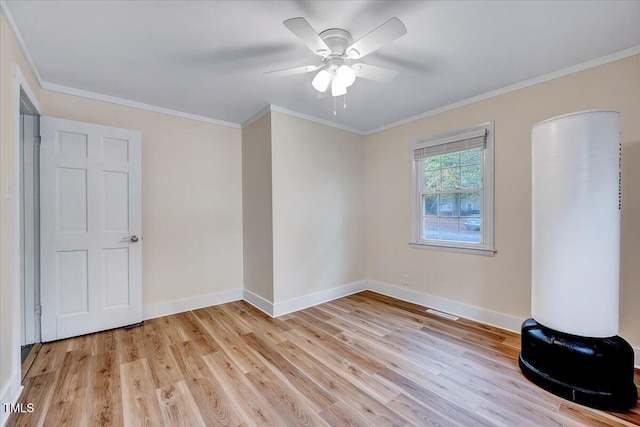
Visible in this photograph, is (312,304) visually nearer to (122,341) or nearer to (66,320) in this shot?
(122,341)

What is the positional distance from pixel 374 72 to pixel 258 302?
2.90 metres

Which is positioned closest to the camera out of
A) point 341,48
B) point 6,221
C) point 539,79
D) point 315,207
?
point 6,221

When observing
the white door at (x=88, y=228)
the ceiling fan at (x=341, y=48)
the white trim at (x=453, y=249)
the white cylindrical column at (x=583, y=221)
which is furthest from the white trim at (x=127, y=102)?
the white cylindrical column at (x=583, y=221)

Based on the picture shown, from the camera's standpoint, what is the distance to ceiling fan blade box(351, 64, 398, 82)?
2.02 m

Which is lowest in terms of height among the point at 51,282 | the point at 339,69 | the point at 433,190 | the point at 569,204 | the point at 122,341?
the point at 122,341

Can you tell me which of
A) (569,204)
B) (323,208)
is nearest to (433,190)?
(323,208)

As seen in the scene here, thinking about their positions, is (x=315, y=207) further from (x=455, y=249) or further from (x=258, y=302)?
(x=455, y=249)

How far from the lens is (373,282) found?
4.20 m

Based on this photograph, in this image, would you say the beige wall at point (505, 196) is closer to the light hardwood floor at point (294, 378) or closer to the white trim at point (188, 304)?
the light hardwood floor at point (294, 378)

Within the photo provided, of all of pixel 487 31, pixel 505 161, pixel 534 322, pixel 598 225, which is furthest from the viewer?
pixel 505 161

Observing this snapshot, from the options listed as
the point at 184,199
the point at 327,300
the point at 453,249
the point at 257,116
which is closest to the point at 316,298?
the point at 327,300

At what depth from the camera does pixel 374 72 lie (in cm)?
208

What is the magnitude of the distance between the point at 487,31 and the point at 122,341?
3.98 metres

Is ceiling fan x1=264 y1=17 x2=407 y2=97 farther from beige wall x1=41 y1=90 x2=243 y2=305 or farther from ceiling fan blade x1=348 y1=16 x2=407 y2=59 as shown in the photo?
beige wall x1=41 y1=90 x2=243 y2=305
